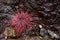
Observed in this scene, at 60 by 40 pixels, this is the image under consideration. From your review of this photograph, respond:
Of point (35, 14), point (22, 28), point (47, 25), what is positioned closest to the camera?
point (22, 28)

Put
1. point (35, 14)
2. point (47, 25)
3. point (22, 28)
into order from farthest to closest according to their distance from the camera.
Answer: point (35, 14) < point (47, 25) < point (22, 28)

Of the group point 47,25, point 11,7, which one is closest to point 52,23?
point 47,25

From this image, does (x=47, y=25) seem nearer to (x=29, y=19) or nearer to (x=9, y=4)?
(x=29, y=19)

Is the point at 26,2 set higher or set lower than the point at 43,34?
higher

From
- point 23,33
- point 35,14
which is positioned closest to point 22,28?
point 23,33

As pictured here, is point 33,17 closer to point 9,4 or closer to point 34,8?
point 34,8

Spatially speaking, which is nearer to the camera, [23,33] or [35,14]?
[23,33]
